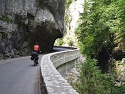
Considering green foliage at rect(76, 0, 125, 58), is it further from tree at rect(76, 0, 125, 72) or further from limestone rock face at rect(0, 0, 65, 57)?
limestone rock face at rect(0, 0, 65, 57)

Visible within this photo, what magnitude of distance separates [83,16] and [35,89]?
32.1 meters

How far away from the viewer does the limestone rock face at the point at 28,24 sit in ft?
90.8

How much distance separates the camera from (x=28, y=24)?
113ft

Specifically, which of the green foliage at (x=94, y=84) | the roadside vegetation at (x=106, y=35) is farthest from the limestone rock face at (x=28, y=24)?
the green foliage at (x=94, y=84)

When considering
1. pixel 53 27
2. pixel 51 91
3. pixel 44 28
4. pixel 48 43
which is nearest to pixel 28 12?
pixel 44 28

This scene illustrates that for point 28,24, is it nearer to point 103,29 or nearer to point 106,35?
point 103,29

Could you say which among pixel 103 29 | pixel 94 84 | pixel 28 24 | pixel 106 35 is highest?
pixel 28 24

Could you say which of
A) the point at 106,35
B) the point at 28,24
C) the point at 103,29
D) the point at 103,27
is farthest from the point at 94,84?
the point at 28,24

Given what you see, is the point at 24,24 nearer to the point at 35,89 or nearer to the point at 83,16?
the point at 83,16

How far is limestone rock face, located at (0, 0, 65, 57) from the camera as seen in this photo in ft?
90.8

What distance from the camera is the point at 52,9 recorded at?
42625mm

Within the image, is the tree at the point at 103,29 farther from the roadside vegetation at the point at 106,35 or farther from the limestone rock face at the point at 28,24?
the limestone rock face at the point at 28,24

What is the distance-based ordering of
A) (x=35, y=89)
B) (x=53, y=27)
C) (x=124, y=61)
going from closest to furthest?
(x=35, y=89), (x=124, y=61), (x=53, y=27)

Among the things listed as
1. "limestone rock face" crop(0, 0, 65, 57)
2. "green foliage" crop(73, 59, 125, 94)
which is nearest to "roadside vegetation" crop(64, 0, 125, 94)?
"green foliage" crop(73, 59, 125, 94)
